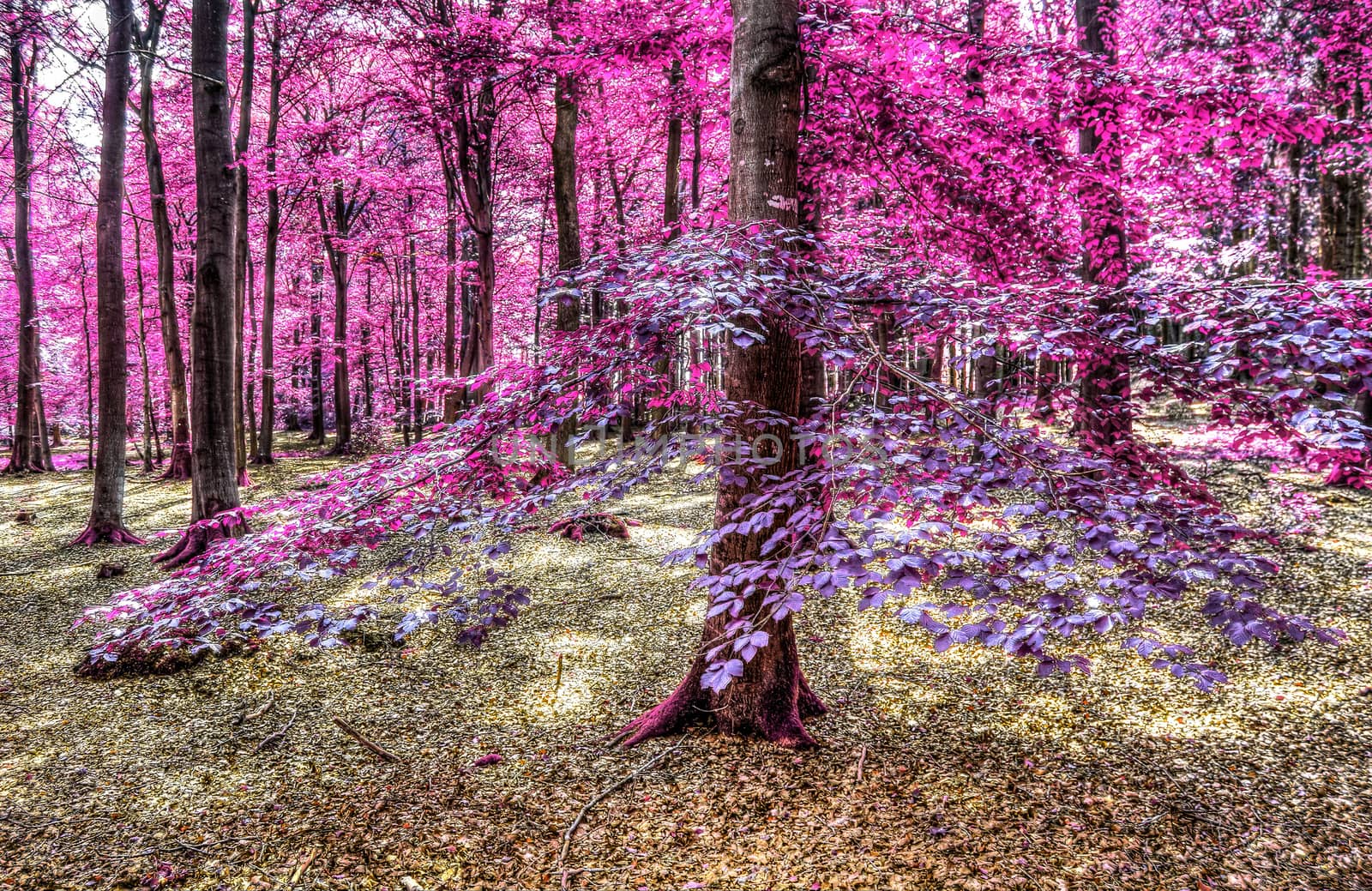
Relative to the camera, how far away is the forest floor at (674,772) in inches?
93.4

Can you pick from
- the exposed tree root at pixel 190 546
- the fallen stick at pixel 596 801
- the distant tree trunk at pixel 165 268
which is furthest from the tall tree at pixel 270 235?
the fallen stick at pixel 596 801

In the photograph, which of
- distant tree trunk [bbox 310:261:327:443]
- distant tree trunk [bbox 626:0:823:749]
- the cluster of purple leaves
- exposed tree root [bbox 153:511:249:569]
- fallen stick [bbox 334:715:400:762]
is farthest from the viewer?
distant tree trunk [bbox 310:261:327:443]

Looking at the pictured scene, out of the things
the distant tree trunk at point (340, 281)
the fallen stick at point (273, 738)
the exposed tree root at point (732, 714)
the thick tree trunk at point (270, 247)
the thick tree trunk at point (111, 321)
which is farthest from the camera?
the distant tree trunk at point (340, 281)

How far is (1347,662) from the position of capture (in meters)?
3.64

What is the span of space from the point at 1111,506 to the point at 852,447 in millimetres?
697

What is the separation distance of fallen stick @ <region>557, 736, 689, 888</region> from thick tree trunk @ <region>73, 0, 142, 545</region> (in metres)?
7.14

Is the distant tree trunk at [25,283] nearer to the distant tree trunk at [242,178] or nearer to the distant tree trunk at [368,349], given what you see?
the distant tree trunk at [242,178]

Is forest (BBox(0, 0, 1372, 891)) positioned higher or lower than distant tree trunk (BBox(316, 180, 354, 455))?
lower

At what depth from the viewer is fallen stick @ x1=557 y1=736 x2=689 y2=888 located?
2420mm

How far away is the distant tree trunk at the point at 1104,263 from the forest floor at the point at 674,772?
153cm

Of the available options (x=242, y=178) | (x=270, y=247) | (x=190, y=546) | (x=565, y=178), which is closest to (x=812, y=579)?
(x=190, y=546)

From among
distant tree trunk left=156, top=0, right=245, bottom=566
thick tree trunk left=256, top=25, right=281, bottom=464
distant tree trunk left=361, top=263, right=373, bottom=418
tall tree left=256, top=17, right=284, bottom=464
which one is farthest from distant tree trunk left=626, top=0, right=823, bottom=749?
distant tree trunk left=361, top=263, right=373, bottom=418

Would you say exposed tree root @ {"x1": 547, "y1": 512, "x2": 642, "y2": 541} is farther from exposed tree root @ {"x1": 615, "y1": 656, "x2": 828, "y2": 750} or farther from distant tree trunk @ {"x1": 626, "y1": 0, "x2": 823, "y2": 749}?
distant tree trunk @ {"x1": 626, "y1": 0, "x2": 823, "y2": 749}

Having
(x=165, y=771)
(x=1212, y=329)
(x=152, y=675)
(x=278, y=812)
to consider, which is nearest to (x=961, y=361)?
(x=1212, y=329)
